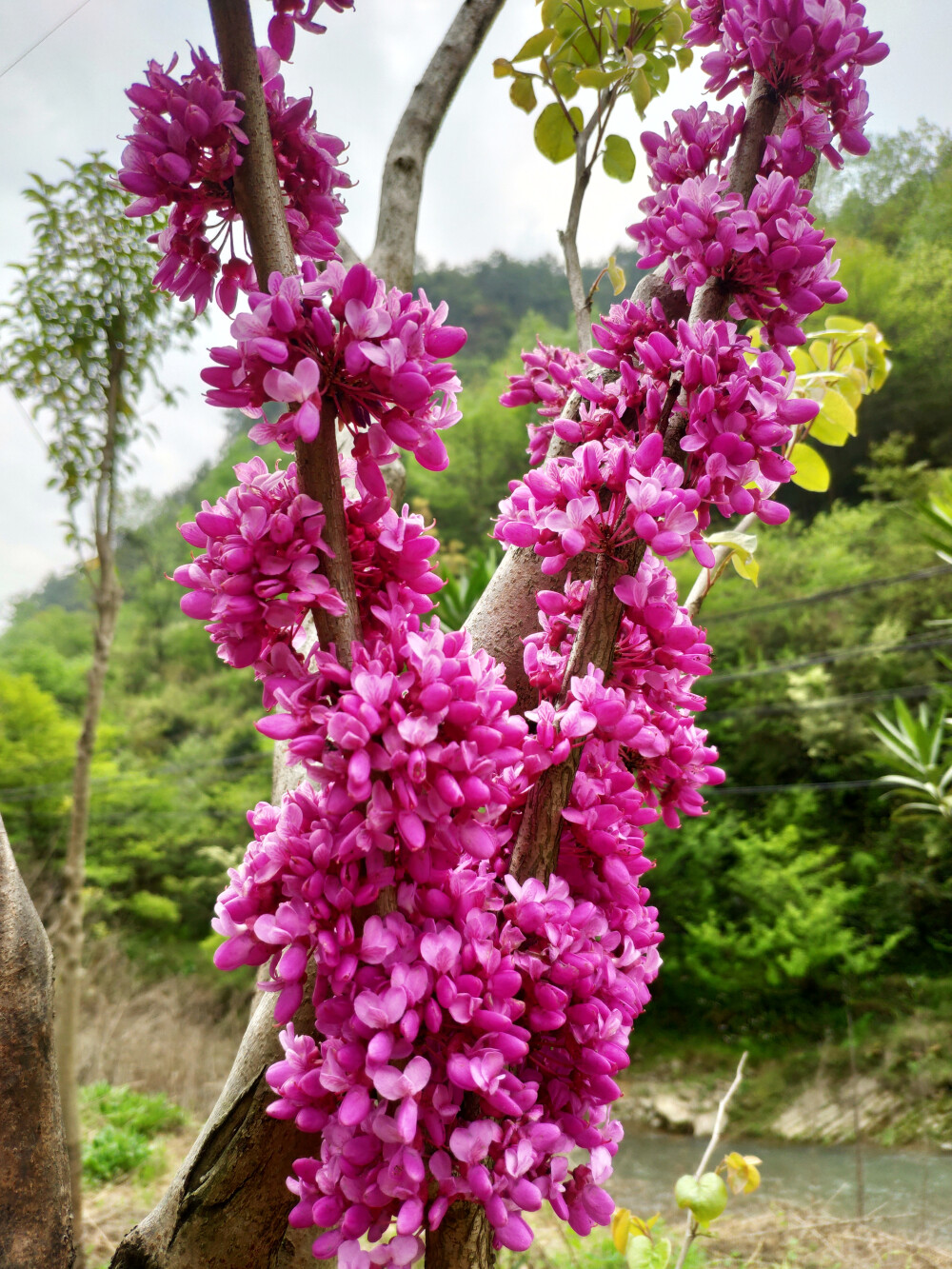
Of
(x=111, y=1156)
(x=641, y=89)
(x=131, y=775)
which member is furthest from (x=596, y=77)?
(x=131, y=775)

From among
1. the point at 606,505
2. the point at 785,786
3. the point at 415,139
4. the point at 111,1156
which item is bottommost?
the point at 111,1156

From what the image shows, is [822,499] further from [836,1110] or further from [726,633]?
[836,1110]

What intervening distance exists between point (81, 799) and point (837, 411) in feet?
8.54

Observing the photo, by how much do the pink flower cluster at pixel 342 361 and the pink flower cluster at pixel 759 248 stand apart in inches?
7.6

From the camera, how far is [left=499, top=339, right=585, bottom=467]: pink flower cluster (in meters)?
0.65

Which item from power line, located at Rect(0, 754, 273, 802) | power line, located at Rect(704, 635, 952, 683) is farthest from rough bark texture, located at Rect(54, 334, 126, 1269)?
power line, located at Rect(704, 635, 952, 683)

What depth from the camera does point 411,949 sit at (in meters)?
0.40

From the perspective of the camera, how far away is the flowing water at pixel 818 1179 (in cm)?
393

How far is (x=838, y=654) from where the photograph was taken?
8.46 metres

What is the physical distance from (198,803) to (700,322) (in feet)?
33.7

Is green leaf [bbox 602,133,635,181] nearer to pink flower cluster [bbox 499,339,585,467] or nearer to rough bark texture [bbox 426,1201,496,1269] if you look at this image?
pink flower cluster [bbox 499,339,585,467]

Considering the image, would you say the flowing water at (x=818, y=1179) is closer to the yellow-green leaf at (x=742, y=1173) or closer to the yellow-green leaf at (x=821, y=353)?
the yellow-green leaf at (x=742, y=1173)

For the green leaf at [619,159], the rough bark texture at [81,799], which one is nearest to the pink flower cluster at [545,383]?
the green leaf at [619,159]

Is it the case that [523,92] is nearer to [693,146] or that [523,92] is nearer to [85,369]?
[693,146]
